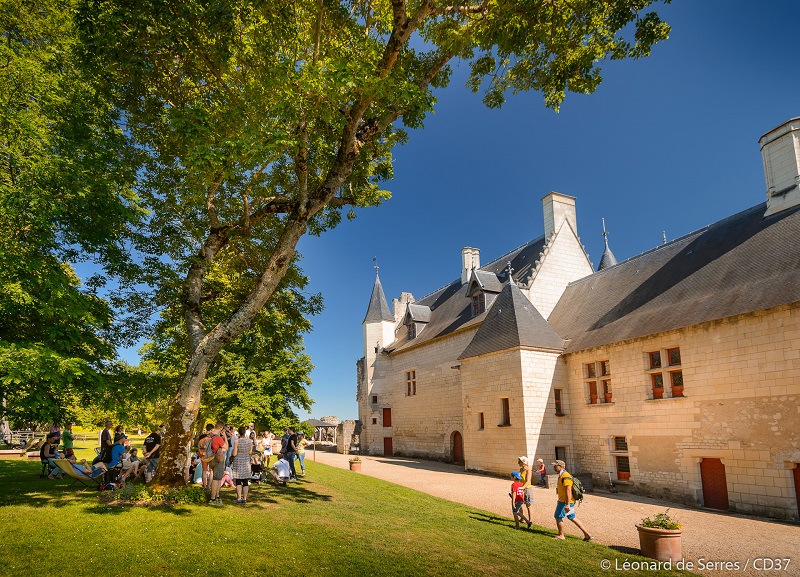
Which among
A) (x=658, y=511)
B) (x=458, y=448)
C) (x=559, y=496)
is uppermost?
(x=559, y=496)

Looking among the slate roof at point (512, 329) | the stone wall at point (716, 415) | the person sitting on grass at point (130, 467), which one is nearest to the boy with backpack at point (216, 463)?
the person sitting on grass at point (130, 467)

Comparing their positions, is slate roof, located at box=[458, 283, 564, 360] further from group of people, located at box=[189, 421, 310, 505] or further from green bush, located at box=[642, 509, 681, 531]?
green bush, located at box=[642, 509, 681, 531]

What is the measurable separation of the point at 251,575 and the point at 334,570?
40.9 inches

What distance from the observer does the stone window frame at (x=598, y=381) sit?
56.0 feet

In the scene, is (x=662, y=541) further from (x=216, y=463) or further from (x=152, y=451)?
(x=152, y=451)

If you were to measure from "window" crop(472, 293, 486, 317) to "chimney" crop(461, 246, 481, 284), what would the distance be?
549 cm

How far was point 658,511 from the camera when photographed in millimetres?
12578

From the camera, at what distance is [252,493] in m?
11.4

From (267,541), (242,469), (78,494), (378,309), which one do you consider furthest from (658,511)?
(378,309)

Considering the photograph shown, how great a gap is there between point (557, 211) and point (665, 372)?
454 inches

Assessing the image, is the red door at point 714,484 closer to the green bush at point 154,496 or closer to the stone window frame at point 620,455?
the stone window frame at point 620,455

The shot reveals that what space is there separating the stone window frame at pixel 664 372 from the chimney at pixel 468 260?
15743 millimetres

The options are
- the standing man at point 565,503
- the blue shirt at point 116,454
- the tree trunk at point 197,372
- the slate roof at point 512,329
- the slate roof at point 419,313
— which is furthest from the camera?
the slate roof at point 419,313

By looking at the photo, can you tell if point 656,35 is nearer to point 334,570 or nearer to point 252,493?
point 334,570
